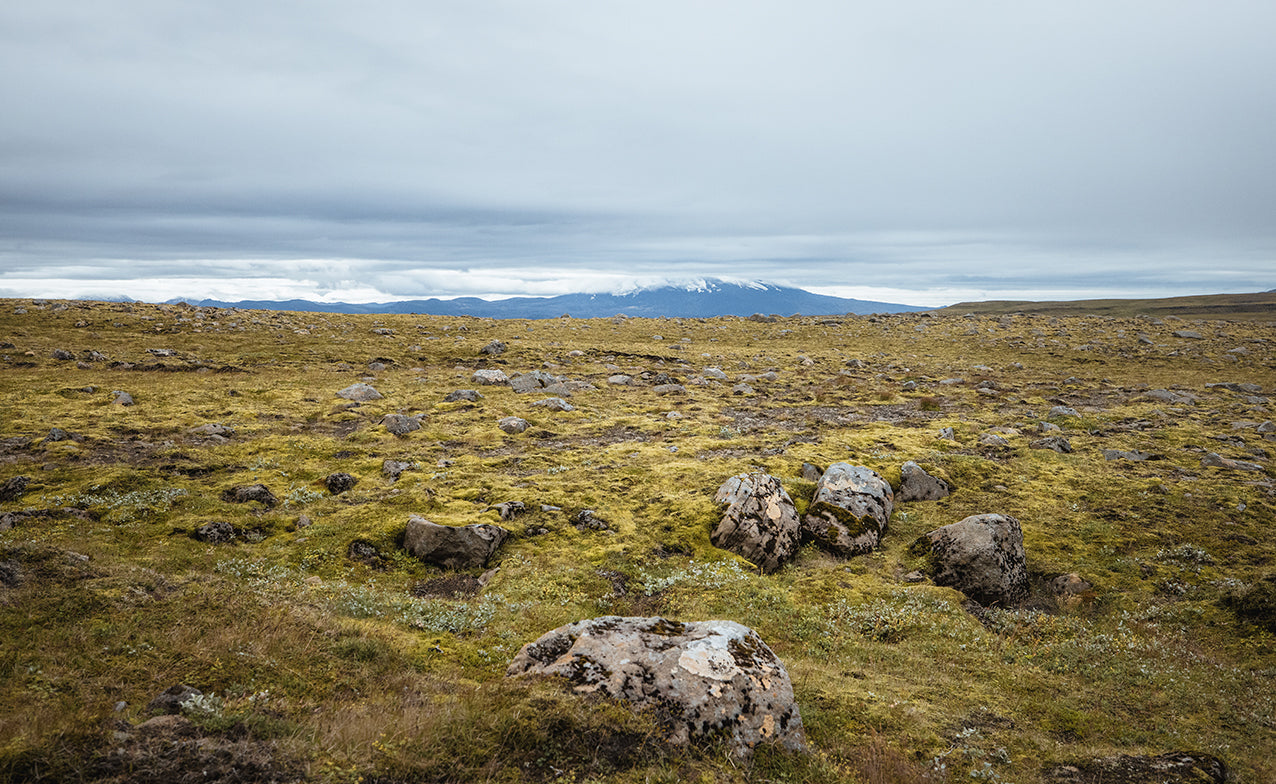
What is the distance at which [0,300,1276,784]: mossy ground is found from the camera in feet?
23.9

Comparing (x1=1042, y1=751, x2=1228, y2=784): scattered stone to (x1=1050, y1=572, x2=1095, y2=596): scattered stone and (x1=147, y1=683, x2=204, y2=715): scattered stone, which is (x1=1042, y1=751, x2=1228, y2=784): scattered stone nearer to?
(x1=1050, y1=572, x2=1095, y2=596): scattered stone

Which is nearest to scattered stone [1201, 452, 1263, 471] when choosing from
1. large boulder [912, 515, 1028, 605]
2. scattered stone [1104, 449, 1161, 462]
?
scattered stone [1104, 449, 1161, 462]

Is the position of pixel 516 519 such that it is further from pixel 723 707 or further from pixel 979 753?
pixel 979 753

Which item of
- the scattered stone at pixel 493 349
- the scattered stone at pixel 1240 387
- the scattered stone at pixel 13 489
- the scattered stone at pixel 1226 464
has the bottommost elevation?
the scattered stone at pixel 1226 464

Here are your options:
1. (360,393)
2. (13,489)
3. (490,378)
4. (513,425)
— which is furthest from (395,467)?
(490,378)

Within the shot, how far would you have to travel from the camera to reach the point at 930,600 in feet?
44.7

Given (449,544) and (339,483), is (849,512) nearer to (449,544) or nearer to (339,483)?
(449,544)

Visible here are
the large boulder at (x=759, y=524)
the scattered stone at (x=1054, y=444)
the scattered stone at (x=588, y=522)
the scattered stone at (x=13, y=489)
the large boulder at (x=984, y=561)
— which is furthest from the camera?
the scattered stone at (x=1054, y=444)

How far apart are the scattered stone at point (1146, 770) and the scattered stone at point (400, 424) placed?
903 inches

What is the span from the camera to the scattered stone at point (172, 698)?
6.90 meters

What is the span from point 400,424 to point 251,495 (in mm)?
8324

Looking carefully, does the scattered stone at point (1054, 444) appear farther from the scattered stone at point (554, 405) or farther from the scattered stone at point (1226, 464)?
the scattered stone at point (554, 405)

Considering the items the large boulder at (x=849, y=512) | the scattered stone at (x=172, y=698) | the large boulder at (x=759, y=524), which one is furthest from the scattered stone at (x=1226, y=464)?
the scattered stone at (x=172, y=698)

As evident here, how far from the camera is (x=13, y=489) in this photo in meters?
15.0
